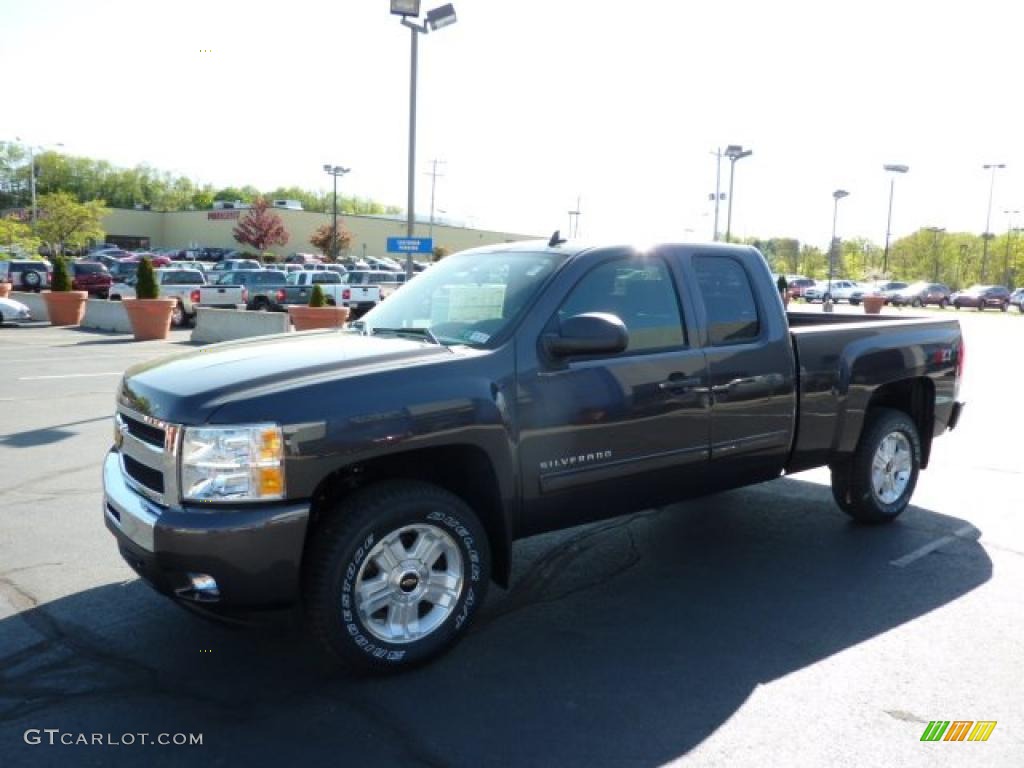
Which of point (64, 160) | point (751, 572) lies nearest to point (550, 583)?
point (751, 572)

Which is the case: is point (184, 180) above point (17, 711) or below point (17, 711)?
above

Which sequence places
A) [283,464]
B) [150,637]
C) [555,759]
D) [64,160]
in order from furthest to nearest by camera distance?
[64,160], [150,637], [283,464], [555,759]

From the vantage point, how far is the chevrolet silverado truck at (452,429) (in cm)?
340

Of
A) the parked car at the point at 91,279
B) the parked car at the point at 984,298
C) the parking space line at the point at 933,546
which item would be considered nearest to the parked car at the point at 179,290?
the parked car at the point at 91,279

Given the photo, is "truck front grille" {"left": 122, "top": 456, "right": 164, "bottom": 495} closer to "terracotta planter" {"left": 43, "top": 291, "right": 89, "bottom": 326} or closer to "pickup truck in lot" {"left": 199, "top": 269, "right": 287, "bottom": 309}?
"terracotta planter" {"left": 43, "top": 291, "right": 89, "bottom": 326}

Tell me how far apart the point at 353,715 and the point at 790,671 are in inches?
73.6

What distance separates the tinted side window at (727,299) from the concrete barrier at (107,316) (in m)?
20.2

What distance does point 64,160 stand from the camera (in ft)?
459

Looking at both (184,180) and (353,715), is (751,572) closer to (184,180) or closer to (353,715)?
(353,715)

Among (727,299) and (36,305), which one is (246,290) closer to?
(36,305)

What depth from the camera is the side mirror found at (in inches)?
154

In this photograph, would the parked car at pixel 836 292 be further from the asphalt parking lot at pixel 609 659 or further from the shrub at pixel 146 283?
the asphalt parking lot at pixel 609 659

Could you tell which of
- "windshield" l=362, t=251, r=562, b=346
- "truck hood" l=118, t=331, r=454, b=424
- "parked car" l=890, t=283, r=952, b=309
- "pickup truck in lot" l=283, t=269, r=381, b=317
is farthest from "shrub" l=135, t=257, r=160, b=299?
"parked car" l=890, t=283, r=952, b=309

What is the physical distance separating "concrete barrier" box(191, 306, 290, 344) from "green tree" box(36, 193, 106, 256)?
1839 inches
